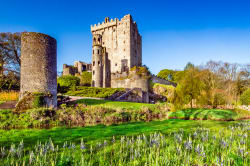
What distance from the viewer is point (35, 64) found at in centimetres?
1396

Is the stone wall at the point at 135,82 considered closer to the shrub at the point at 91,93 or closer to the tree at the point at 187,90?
the shrub at the point at 91,93

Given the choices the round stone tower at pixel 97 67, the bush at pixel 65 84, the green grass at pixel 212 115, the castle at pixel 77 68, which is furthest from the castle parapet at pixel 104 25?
the green grass at pixel 212 115

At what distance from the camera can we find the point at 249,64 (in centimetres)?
3984

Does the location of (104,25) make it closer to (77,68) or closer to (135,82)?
(77,68)

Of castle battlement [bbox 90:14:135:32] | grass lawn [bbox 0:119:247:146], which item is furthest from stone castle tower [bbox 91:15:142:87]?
grass lawn [bbox 0:119:247:146]

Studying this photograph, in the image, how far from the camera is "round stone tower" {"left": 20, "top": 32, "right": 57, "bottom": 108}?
548 inches

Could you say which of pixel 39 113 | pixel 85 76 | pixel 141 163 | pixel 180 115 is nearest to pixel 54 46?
pixel 39 113

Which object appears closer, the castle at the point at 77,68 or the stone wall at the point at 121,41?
the stone wall at the point at 121,41

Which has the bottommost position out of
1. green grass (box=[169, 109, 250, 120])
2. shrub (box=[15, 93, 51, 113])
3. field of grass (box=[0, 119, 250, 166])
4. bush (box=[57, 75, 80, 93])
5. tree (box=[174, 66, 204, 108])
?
green grass (box=[169, 109, 250, 120])

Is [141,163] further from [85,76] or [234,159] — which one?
→ [85,76]

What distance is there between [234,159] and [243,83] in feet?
142

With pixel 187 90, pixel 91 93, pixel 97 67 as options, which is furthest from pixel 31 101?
pixel 97 67

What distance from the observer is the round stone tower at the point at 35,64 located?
548 inches

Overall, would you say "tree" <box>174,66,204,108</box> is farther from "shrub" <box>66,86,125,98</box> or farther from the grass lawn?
"shrub" <box>66,86,125,98</box>
